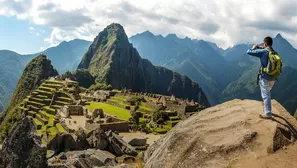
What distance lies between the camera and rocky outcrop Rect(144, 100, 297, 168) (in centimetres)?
827

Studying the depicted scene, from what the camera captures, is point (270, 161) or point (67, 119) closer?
point (270, 161)

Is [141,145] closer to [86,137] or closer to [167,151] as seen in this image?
[86,137]

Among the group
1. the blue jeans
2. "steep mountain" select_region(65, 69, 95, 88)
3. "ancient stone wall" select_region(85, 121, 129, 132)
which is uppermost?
"steep mountain" select_region(65, 69, 95, 88)

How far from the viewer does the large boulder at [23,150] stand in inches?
382

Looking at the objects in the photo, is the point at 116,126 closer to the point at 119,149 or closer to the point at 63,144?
the point at 63,144

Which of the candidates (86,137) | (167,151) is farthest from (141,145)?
(167,151)

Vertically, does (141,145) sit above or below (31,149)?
below

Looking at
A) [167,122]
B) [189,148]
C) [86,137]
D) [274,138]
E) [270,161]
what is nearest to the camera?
[270,161]

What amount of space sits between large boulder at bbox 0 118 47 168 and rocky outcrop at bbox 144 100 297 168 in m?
3.22

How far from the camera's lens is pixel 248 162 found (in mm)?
7953

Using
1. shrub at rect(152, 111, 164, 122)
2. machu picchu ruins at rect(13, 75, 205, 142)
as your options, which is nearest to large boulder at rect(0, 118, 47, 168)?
machu picchu ruins at rect(13, 75, 205, 142)

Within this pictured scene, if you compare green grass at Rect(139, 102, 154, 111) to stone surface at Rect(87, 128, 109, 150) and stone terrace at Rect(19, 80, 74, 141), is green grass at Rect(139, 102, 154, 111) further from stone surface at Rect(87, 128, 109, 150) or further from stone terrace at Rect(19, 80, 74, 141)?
stone surface at Rect(87, 128, 109, 150)

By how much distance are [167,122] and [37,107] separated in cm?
3503

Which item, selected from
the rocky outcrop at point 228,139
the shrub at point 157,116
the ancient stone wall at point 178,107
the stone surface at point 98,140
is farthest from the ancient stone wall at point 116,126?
the rocky outcrop at point 228,139
